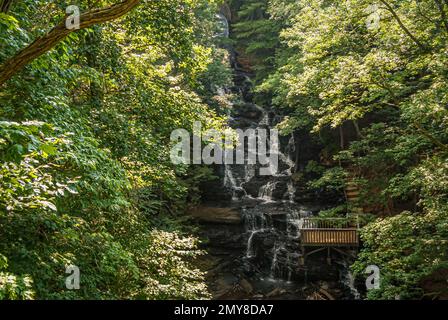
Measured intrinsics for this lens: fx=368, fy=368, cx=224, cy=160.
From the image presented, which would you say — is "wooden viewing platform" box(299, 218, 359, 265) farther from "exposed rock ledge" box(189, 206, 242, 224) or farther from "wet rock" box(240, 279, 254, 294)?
"exposed rock ledge" box(189, 206, 242, 224)

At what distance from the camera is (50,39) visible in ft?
10.3

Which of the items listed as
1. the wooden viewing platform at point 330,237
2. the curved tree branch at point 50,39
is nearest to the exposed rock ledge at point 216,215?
the wooden viewing platform at point 330,237

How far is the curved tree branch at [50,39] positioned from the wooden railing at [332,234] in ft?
44.0

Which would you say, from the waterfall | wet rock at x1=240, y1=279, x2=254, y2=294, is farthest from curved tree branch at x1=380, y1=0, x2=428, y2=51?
the waterfall

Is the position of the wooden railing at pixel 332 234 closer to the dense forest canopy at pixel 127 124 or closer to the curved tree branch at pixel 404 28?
the dense forest canopy at pixel 127 124

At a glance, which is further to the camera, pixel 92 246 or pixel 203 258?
pixel 203 258

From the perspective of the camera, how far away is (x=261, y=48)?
2745 centimetres

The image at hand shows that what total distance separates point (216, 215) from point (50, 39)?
16.5 meters

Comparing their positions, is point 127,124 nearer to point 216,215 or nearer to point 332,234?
point 332,234

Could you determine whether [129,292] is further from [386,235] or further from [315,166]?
[315,166]

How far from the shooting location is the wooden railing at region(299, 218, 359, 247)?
15.2 metres

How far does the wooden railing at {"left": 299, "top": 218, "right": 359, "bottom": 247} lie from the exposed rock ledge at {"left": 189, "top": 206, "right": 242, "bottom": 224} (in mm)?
3925
